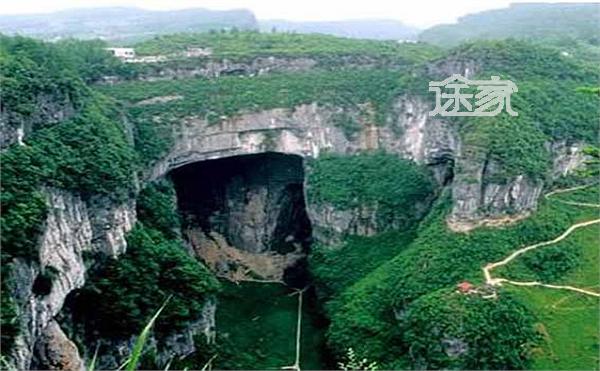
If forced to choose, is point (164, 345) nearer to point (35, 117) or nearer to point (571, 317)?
point (35, 117)

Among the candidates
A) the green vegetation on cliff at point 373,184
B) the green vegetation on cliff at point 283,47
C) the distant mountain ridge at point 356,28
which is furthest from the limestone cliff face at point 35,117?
the distant mountain ridge at point 356,28

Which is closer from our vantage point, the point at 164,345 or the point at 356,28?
the point at 164,345

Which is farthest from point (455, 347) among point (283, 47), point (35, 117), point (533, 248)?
point (283, 47)

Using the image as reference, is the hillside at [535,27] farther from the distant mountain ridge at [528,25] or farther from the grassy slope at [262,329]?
the grassy slope at [262,329]

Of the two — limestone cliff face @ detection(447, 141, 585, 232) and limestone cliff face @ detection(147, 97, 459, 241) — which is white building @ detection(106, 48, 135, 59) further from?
limestone cliff face @ detection(447, 141, 585, 232)

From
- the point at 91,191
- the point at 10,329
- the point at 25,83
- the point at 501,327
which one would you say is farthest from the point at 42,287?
the point at 501,327

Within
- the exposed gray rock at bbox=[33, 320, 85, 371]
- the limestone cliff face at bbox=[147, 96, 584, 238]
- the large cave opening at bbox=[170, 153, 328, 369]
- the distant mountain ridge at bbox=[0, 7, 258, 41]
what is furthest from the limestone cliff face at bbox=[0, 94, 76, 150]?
the distant mountain ridge at bbox=[0, 7, 258, 41]
